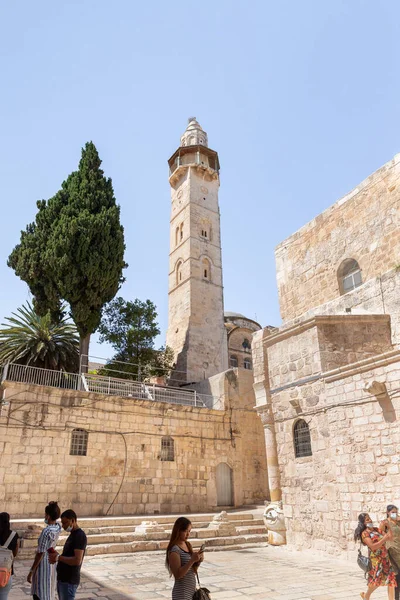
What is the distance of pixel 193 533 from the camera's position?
10.3m

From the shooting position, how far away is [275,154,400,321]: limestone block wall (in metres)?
11.3

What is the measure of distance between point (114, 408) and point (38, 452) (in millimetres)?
2811

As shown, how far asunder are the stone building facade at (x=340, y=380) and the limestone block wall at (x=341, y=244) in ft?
0.11

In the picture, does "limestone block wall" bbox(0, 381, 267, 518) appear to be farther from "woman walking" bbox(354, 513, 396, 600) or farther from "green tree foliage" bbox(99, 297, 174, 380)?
"woman walking" bbox(354, 513, 396, 600)

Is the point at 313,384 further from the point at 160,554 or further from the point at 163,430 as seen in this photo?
the point at 163,430

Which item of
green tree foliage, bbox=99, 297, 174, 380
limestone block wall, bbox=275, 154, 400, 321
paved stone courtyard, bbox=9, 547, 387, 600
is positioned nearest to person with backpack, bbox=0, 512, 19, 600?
paved stone courtyard, bbox=9, 547, 387, 600

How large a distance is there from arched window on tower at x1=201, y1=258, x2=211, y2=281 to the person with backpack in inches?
938

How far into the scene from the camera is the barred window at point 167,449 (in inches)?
604

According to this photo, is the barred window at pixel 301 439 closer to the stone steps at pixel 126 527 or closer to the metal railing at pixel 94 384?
the stone steps at pixel 126 527

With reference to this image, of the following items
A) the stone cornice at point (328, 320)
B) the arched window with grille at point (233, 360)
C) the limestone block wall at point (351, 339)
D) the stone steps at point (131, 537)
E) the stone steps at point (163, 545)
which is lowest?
the stone steps at point (163, 545)

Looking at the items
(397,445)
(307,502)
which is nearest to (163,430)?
(307,502)

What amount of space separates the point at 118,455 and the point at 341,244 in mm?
9966

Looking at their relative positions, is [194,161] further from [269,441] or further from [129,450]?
[269,441]

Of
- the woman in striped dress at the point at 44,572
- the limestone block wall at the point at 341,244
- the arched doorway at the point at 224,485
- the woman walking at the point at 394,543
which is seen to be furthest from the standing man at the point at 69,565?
the arched doorway at the point at 224,485
